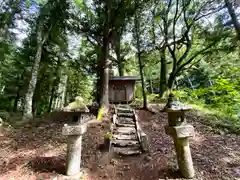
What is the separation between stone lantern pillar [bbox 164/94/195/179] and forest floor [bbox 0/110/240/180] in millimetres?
244

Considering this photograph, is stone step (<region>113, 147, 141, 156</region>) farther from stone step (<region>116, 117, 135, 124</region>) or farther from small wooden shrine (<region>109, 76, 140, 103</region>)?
small wooden shrine (<region>109, 76, 140, 103</region>)

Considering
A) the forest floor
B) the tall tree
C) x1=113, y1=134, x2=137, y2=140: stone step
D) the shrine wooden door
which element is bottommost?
the forest floor

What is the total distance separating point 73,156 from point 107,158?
1253mm

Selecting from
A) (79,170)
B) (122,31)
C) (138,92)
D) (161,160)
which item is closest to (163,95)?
(138,92)

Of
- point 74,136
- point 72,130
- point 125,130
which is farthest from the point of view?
point 125,130

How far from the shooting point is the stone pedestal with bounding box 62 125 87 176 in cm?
386

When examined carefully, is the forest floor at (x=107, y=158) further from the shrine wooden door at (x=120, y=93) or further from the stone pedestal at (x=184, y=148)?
the shrine wooden door at (x=120, y=93)

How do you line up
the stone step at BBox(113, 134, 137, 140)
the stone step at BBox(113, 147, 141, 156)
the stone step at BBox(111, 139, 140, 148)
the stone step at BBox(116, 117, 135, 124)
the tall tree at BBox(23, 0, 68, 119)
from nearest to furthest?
the stone step at BBox(113, 147, 141, 156)
the stone step at BBox(111, 139, 140, 148)
the stone step at BBox(113, 134, 137, 140)
the stone step at BBox(116, 117, 135, 124)
the tall tree at BBox(23, 0, 68, 119)

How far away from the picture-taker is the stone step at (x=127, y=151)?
16.4 ft

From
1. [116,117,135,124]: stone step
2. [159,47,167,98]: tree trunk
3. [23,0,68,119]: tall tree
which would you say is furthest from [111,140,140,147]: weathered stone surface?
[159,47,167,98]: tree trunk

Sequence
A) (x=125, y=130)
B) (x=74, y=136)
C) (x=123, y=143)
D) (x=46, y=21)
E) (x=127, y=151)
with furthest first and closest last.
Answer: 1. (x=46, y=21)
2. (x=125, y=130)
3. (x=123, y=143)
4. (x=127, y=151)
5. (x=74, y=136)

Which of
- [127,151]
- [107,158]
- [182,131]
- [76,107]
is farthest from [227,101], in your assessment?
[76,107]

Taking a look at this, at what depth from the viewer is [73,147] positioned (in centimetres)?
398

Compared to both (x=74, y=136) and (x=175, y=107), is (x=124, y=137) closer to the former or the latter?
(x=74, y=136)
